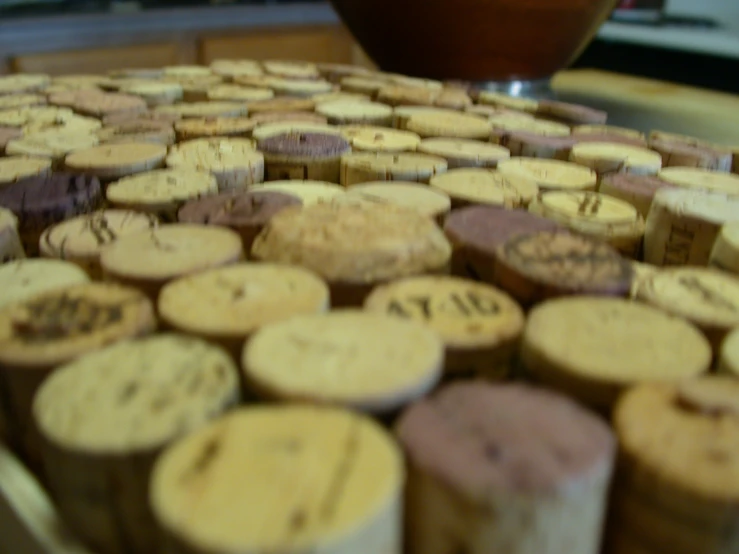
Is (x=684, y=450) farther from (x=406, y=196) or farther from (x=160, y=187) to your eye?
(x=160, y=187)

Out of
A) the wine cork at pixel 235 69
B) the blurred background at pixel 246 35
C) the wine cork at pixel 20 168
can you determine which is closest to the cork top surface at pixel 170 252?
the wine cork at pixel 20 168

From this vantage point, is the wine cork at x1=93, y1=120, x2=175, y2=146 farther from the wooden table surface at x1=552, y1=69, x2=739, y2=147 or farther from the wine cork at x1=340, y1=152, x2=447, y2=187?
the wooden table surface at x1=552, y1=69, x2=739, y2=147

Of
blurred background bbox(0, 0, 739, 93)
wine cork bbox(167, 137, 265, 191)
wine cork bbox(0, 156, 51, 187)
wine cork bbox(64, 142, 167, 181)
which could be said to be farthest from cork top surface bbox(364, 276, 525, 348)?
blurred background bbox(0, 0, 739, 93)

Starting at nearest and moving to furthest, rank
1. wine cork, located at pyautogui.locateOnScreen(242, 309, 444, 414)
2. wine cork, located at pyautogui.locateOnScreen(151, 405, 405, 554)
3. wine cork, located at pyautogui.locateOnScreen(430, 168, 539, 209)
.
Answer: wine cork, located at pyautogui.locateOnScreen(151, 405, 405, 554) → wine cork, located at pyautogui.locateOnScreen(242, 309, 444, 414) → wine cork, located at pyautogui.locateOnScreen(430, 168, 539, 209)

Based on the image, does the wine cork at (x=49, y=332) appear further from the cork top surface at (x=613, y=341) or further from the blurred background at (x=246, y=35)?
the blurred background at (x=246, y=35)

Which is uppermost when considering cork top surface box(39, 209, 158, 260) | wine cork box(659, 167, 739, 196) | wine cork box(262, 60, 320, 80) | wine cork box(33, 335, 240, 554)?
wine cork box(262, 60, 320, 80)

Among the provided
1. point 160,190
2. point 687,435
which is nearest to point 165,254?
point 160,190

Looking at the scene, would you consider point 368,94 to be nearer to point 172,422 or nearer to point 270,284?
point 270,284

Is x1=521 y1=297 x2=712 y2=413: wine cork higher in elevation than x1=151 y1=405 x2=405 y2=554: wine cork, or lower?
higher
